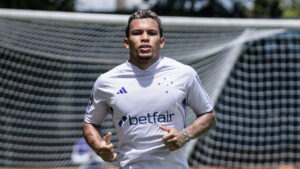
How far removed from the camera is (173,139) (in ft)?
7.92

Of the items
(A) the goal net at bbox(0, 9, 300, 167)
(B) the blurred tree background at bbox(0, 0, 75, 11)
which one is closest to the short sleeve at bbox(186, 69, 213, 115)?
(A) the goal net at bbox(0, 9, 300, 167)

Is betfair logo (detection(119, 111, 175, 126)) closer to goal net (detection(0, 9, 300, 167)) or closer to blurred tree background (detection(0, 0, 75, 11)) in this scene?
goal net (detection(0, 9, 300, 167))

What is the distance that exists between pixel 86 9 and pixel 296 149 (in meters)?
6.36

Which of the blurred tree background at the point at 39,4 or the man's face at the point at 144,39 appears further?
the blurred tree background at the point at 39,4

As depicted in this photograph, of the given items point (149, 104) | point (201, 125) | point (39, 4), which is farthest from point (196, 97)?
point (39, 4)

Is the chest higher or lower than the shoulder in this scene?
lower

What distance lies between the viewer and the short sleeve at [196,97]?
2641mm

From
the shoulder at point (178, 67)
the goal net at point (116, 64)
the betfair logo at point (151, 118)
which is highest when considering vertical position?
the shoulder at point (178, 67)

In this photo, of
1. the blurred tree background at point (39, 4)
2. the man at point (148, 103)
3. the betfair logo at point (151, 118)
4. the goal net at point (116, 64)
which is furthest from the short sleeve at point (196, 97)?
the blurred tree background at point (39, 4)

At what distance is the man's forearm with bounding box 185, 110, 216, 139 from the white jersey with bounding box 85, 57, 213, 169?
4 cm

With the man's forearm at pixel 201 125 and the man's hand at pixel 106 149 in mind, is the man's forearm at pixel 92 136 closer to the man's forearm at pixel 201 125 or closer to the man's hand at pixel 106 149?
the man's hand at pixel 106 149

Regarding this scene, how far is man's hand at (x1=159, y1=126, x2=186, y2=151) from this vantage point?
2.41m

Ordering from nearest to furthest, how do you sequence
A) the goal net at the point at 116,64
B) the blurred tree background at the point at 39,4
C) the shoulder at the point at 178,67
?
the shoulder at the point at 178,67 < the goal net at the point at 116,64 < the blurred tree background at the point at 39,4

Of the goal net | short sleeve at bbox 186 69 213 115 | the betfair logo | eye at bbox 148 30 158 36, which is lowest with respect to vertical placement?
the goal net
